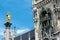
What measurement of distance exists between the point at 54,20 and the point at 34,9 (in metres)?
7.53

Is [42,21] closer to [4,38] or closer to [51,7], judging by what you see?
[51,7]

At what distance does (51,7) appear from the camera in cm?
7525

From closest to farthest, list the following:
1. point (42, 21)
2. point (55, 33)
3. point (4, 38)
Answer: point (55, 33) < point (42, 21) < point (4, 38)

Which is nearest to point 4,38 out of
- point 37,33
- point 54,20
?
point 37,33

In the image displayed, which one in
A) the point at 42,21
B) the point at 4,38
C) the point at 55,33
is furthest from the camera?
the point at 4,38

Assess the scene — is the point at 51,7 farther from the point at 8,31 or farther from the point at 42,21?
the point at 8,31

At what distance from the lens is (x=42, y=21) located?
246ft

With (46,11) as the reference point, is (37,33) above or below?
below

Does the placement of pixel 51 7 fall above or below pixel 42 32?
above

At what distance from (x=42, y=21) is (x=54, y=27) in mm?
3989

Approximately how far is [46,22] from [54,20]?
90.1 inches

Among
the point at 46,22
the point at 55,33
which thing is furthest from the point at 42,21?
the point at 55,33

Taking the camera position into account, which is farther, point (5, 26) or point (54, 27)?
point (5, 26)

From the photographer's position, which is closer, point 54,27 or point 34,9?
point 54,27
